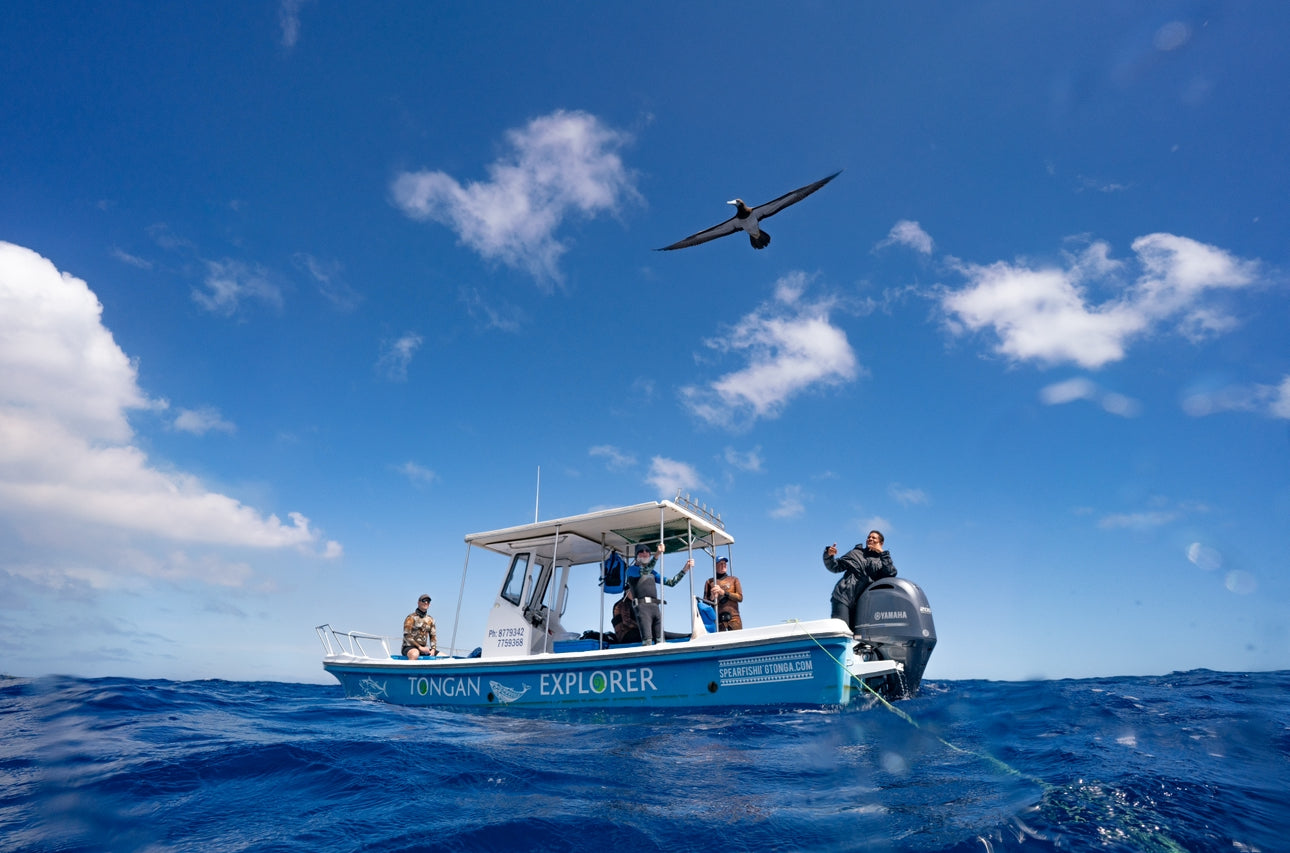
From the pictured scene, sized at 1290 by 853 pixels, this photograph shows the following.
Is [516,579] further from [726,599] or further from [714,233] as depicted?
[714,233]

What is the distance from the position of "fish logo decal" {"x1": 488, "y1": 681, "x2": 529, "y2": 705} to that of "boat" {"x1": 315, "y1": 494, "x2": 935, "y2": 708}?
0.07 ft

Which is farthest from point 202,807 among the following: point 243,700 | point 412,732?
point 243,700

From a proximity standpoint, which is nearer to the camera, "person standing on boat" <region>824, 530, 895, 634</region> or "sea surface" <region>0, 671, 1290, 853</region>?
"sea surface" <region>0, 671, 1290, 853</region>

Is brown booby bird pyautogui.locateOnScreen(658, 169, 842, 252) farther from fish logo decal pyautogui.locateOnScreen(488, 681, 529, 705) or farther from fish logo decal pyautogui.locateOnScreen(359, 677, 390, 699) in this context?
fish logo decal pyautogui.locateOnScreen(359, 677, 390, 699)

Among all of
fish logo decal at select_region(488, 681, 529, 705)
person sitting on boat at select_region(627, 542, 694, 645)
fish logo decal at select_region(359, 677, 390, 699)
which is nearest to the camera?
person sitting on boat at select_region(627, 542, 694, 645)

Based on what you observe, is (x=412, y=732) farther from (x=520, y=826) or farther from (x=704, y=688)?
(x=520, y=826)

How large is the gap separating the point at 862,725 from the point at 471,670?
222 inches

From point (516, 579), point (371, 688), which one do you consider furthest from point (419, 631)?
point (516, 579)

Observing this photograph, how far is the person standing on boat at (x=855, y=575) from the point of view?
7.55 m

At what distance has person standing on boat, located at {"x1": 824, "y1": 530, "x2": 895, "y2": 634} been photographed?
7551mm

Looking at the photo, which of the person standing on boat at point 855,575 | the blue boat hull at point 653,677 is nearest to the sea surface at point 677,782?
the blue boat hull at point 653,677

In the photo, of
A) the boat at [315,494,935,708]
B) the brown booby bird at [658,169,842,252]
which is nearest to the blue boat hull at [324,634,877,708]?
the boat at [315,494,935,708]

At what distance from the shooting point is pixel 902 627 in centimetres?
708

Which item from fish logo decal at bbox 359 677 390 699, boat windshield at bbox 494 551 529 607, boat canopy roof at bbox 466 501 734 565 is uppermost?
boat canopy roof at bbox 466 501 734 565
